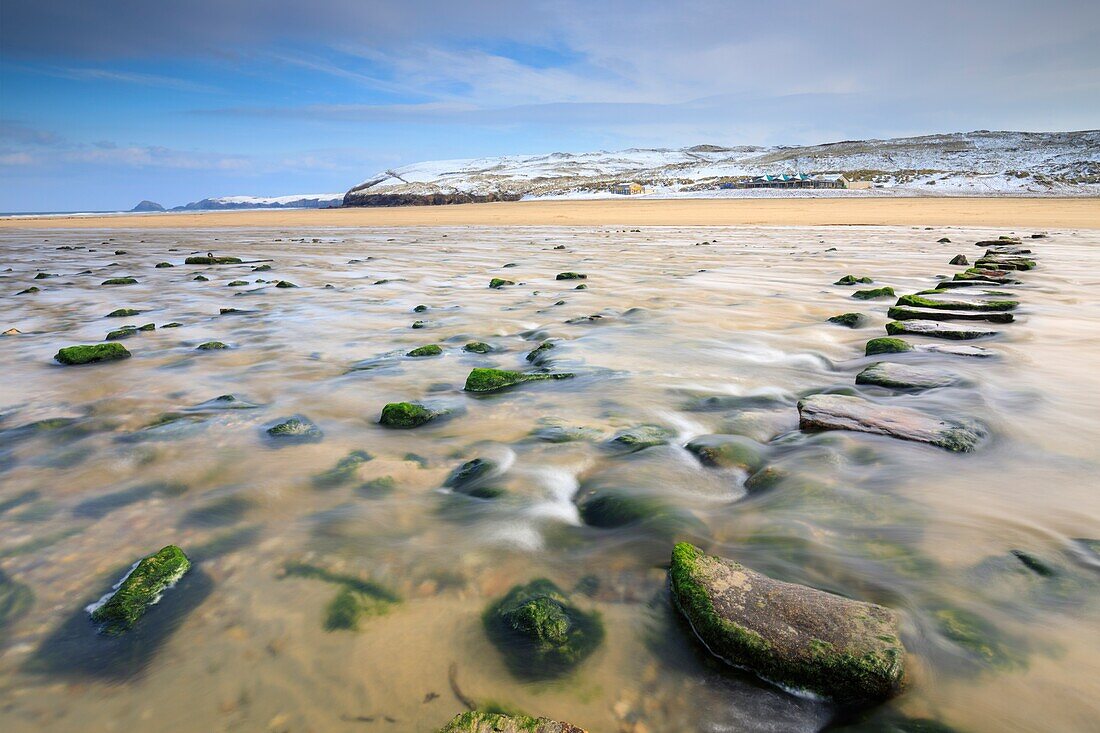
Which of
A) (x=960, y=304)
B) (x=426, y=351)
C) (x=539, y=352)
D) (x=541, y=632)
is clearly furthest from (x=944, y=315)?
(x=541, y=632)

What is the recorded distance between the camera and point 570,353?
4.62 metres

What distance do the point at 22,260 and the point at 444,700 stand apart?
17673mm

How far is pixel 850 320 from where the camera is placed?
552 cm

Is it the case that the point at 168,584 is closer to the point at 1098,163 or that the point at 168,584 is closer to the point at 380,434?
the point at 380,434

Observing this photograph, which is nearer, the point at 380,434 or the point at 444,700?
the point at 444,700

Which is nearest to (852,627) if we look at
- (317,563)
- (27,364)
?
(317,563)

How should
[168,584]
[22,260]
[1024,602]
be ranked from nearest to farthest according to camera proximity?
[1024,602] < [168,584] < [22,260]

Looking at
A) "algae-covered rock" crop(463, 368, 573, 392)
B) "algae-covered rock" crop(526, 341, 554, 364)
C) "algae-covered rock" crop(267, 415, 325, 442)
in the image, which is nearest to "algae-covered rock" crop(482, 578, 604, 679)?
"algae-covered rock" crop(267, 415, 325, 442)

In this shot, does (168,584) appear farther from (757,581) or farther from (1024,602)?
(1024,602)

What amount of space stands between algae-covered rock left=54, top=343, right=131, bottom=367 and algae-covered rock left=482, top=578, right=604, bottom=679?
4271mm

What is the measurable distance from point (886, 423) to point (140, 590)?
2.99 meters

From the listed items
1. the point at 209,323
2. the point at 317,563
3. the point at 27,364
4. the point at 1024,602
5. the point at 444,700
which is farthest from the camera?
the point at 209,323

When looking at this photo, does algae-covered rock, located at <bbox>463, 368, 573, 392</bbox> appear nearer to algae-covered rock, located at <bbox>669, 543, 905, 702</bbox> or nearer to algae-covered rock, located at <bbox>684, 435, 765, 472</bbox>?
algae-covered rock, located at <bbox>684, 435, 765, 472</bbox>

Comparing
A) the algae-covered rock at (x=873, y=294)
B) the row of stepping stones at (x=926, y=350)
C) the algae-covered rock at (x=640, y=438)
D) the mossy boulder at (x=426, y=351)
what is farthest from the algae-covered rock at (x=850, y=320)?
the mossy boulder at (x=426, y=351)
